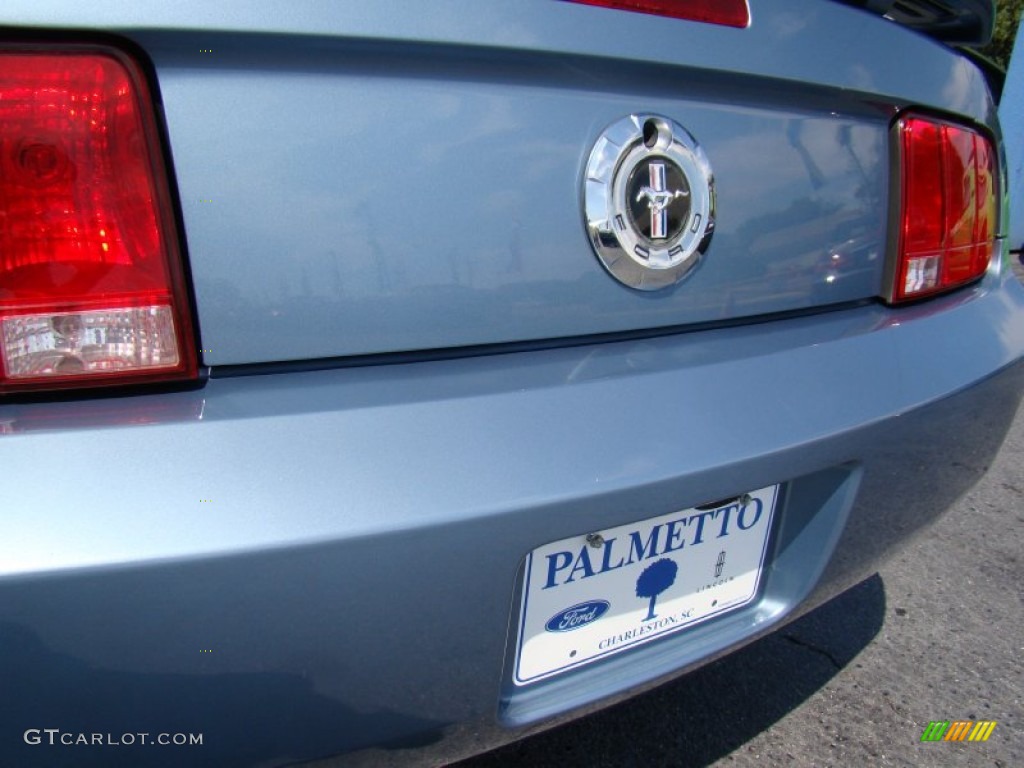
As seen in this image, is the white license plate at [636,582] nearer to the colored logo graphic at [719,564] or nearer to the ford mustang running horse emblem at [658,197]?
the colored logo graphic at [719,564]

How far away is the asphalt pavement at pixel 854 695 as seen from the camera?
5.22 feet

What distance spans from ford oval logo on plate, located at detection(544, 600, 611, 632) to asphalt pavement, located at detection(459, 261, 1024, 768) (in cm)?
61

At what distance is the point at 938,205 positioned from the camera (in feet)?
4.33

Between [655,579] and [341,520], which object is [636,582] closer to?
[655,579]

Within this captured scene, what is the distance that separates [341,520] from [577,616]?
0.40 meters

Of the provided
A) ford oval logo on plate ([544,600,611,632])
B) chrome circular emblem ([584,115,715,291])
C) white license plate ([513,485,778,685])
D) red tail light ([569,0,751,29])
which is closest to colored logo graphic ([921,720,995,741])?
white license plate ([513,485,778,685])

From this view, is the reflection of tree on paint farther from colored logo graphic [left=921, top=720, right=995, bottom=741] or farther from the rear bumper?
colored logo graphic [left=921, top=720, right=995, bottom=741]

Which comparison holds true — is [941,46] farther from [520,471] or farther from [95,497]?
[95,497]

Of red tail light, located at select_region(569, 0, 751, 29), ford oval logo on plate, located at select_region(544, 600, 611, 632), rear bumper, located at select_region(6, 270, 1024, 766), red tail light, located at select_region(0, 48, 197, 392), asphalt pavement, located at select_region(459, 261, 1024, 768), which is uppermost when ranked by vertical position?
red tail light, located at select_region(569, 0, 751, 29)

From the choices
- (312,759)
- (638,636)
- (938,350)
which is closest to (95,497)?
(312,759)

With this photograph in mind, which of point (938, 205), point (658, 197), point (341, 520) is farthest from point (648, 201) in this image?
point (938, 205)

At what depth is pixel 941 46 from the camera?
1359mm

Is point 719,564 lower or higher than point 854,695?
higher

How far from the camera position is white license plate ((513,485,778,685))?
0.96m
